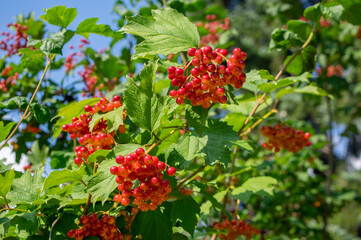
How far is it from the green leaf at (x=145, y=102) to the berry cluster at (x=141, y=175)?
0.55 feet

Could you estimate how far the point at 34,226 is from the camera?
143 cm

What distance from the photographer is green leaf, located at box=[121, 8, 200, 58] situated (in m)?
1.41

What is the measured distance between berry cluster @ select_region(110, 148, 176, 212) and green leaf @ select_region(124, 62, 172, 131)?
169 mm

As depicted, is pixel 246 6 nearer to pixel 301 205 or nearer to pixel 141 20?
pixel 301 205

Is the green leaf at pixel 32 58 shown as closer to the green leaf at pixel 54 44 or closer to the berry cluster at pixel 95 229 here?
the green leaf at pixel 54 44

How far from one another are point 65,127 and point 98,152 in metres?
0.31

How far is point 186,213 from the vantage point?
5.28 ft

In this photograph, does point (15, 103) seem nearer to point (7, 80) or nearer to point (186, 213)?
point (7, 80)

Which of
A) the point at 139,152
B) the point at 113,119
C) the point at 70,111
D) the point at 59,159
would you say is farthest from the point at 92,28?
the point at 139,152

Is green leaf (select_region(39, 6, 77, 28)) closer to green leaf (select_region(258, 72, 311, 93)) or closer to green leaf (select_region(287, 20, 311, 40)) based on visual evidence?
green leaf (select_region(258, 72, 311, 93))

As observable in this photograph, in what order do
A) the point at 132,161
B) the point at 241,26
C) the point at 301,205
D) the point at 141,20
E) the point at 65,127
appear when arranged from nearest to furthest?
1. the point at 132,161
2. the point at 141,20
3. the point at 65,127
4. the point at 301,205
5. the point at 241,26

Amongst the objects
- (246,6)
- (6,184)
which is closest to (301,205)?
(6,184)

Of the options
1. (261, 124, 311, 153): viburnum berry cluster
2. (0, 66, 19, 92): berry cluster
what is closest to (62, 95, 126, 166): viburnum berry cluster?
(261, 124, 311, 153): viburnum berry cluster

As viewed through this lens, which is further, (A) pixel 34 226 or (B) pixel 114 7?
(B) pixel 114 7
